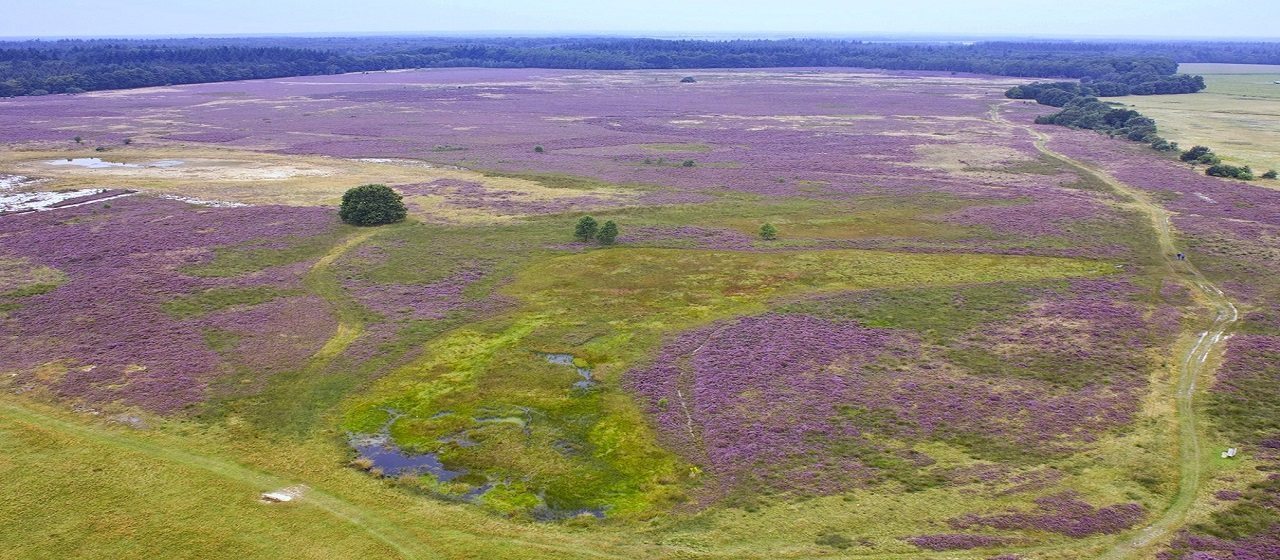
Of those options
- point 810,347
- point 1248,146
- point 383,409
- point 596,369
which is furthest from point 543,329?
point 1248,146

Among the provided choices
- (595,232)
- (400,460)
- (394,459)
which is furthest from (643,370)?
(595,232)

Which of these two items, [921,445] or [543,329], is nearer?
[921,445]

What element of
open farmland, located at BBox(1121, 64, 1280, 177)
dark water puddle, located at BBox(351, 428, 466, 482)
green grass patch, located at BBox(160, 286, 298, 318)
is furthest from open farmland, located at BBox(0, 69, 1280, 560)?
open farmland, located at BBox(1121, 64, 1280, 177)

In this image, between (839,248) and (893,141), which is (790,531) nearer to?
(839,248)

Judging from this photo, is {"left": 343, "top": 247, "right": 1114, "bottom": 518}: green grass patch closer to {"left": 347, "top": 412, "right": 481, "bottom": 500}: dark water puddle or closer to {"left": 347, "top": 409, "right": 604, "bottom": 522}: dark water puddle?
{"left": 347, "top": 409, "right": 604, "bottom": 522}: dark water puddle

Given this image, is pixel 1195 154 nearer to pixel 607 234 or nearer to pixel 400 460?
pixel 607 234

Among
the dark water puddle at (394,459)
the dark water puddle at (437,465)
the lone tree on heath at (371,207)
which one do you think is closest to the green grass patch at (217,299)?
the lone tree on heath at (371,207)
